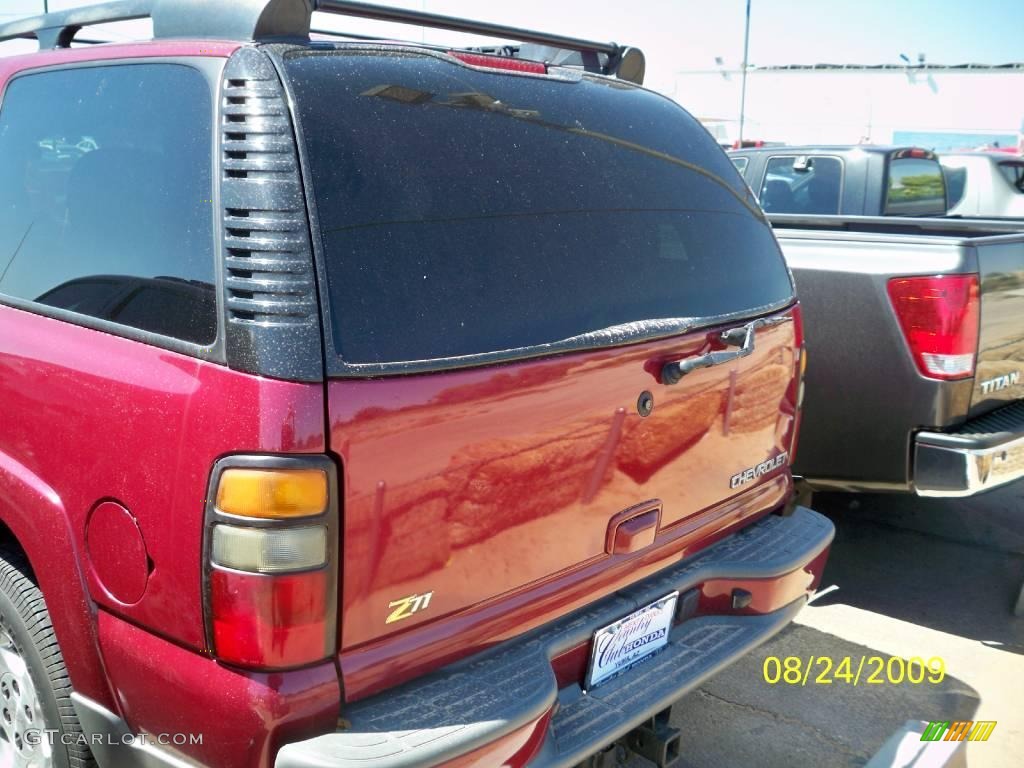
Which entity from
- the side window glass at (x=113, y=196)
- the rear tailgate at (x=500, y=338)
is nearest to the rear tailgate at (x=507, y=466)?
the rear tailgate at (x=500, y=338)

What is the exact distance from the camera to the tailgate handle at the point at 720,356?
96.4 inches

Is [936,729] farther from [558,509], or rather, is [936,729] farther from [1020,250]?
[1020,250]

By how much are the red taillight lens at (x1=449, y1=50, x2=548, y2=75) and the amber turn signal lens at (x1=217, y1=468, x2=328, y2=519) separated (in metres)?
1.15

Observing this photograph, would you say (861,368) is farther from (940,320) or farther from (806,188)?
(806,188)

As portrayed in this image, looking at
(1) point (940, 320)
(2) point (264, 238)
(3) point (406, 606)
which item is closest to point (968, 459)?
(1) point (940, 320)

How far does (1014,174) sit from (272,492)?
11.6 metres

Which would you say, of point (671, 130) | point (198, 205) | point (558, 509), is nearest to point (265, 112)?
point (198, 205)

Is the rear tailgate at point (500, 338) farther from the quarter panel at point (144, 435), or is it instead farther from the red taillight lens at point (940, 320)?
the red taillight lens at point (940, 320)

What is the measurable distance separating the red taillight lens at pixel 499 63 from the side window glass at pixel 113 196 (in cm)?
67

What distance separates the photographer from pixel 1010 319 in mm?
4039

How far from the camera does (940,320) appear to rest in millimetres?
3844

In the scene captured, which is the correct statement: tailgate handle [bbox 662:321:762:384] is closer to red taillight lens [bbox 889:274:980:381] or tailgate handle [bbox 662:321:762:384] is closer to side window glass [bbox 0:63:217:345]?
side window glass [bbox 0:63:217:345]

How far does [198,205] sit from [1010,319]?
3.38m
